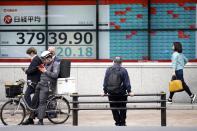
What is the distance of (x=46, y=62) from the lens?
18.7 metres

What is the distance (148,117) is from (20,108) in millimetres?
3837

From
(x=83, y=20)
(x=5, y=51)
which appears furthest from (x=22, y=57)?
(x=83, y=20)

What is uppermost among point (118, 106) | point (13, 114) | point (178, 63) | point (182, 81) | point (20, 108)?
point (178, 63)

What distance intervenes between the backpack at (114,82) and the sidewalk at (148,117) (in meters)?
1.99

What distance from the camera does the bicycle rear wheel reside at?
1833cm

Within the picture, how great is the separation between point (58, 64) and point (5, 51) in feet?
19.4

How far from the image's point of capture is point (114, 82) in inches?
639

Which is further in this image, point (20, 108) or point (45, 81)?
point (45, 81)

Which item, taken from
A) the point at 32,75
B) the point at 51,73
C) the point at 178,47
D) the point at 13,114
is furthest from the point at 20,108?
the point at 178,47

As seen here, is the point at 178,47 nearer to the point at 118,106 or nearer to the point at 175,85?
the point at 175,85

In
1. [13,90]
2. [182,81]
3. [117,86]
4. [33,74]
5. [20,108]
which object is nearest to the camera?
[117,86]

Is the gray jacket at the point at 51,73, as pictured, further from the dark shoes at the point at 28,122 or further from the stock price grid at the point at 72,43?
the stock price grid at the point at 72,43

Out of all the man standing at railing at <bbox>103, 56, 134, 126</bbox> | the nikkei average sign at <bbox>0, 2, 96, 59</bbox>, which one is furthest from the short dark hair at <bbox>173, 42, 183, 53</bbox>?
the man standing at railing at <bbox>103, 56, 134, 126</bbox>

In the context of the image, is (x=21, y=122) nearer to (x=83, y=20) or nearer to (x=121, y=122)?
(x=121, y=122)
